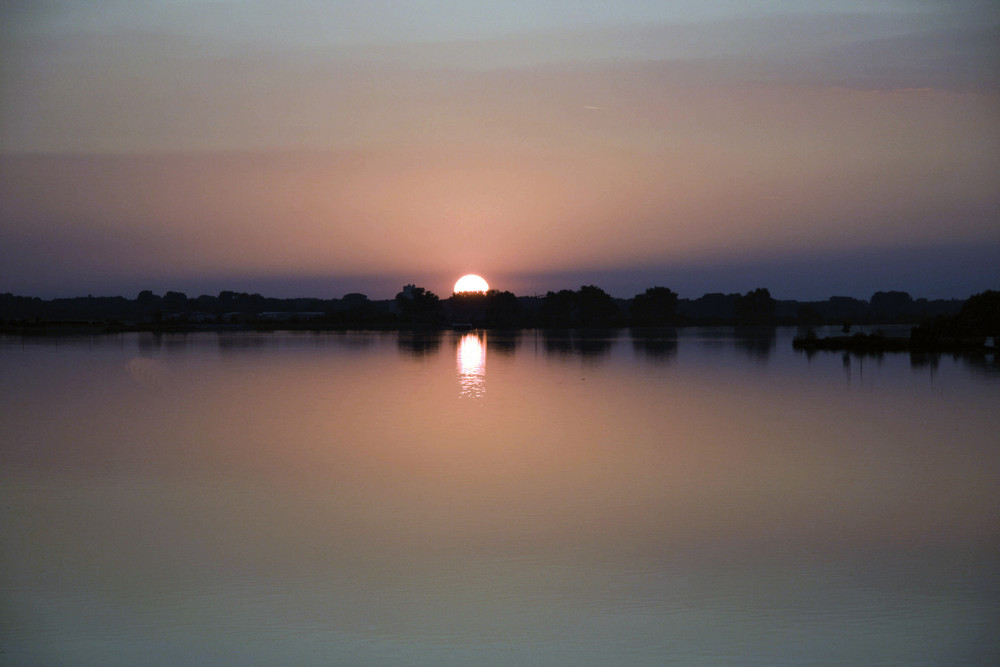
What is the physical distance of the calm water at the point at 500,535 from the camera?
7.44 meters

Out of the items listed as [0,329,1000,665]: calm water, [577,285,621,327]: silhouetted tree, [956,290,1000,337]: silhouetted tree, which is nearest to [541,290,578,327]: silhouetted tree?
[577,285,621,327]: silhouetted tree

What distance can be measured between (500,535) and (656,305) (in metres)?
153

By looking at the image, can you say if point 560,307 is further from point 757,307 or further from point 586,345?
point 586,345

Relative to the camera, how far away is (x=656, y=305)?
526ft

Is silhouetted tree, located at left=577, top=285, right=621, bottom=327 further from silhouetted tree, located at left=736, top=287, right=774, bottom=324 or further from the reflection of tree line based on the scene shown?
the reflection of tree line

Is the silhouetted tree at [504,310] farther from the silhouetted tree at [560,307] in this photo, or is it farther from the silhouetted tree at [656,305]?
the silhouetted tree at [656,305]

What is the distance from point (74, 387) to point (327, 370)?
10885 mm

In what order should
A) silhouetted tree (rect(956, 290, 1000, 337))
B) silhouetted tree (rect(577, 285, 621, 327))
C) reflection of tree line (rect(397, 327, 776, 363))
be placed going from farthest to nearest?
silhouetted tree (rect(577, 285, 621, 327)) → reflection of tree line (rect(397, 327, 776, 363)) → silhouetted tree (rect(956, 290, 1000, 337))

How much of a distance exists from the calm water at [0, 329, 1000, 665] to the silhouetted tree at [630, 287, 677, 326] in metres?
138

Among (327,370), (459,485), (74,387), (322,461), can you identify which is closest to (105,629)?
(459,485)

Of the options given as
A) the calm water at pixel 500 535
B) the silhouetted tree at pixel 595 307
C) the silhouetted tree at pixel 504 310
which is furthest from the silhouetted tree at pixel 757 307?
the calm water at pixel 500 535

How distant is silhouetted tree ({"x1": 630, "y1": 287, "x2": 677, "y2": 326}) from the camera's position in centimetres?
15962

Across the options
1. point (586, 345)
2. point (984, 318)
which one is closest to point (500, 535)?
point (984, 318)

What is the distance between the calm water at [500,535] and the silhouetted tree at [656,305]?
138 metres
